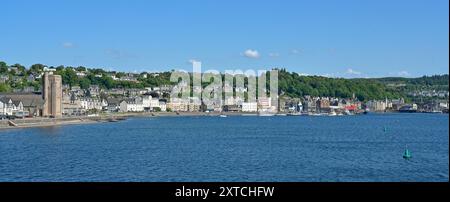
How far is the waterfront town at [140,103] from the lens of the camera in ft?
192

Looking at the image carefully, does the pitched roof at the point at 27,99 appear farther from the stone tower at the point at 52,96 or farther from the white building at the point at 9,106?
the white building at the point at 9,106

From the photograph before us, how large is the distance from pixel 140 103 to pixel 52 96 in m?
29.3

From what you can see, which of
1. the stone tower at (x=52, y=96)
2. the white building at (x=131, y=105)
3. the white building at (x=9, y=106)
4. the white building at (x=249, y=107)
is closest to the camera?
the white building at (x=9, y=106)

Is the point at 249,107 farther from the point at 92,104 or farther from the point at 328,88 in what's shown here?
the point at 92,104

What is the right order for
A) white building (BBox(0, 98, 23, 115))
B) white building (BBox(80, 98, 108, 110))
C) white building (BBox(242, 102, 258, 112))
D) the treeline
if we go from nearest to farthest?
1. white building (BBox(0, 98, 23, 115))
2. white building (BBox(80, 98, 108, 110))
3. white building (BBox(242, 102, 258, 112))
4. the treeline

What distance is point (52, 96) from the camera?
59.2 meters

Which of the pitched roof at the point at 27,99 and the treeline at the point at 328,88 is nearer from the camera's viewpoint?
the pitched roof at the point at 27,99

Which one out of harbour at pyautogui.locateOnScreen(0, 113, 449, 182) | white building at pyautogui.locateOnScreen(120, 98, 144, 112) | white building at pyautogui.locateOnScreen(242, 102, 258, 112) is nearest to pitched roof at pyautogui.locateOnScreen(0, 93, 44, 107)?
white building at pyautogui.locateOnScreen(120, 98, 144, 112)

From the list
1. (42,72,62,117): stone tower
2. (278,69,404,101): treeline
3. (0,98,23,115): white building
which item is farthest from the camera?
(278,69,404,101): treeline

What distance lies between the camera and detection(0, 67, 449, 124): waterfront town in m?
58.5

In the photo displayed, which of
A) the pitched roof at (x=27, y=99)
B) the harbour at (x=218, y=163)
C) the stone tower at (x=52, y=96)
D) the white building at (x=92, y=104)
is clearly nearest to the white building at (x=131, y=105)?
the white building at (x=92, y=104)

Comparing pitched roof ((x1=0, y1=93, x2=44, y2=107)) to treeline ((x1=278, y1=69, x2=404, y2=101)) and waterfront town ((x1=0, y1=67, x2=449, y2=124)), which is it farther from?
treeline ((x1=278, y1=69, x2=404, y2=101))
